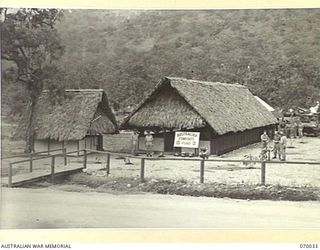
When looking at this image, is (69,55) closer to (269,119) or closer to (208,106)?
(208,106)

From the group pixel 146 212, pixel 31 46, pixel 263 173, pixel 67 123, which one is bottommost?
pixel 146 212

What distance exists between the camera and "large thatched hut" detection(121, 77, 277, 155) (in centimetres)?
192

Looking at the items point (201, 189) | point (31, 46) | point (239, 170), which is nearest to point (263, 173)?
point (239, 170)

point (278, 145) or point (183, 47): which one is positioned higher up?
point (183, 47)

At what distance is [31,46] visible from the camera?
1920 mm

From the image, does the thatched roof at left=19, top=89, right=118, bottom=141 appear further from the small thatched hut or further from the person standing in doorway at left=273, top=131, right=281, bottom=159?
the person standing in doorway at left=273, top=131, right=281, bottom=159

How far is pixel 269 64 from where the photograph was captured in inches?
76.0

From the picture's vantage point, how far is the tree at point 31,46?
189 cm

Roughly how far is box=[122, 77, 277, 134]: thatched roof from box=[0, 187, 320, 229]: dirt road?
0.66ft

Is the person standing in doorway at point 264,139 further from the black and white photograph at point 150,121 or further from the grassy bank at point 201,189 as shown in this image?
the grassy bank at point 201,189

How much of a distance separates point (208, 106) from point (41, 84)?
17.9 inches

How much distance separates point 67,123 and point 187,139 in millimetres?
323

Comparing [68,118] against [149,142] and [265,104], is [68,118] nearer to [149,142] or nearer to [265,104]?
[149,142]

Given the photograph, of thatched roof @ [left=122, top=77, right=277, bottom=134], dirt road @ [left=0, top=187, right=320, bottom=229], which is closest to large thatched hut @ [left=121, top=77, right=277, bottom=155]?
thatched roof @ [left=122, top=77, right=277, bottom=134]
